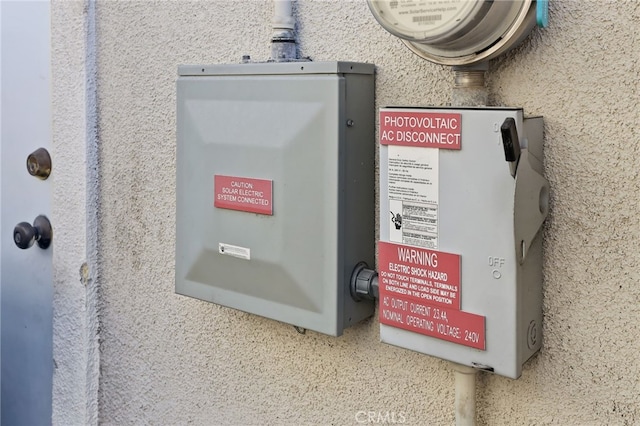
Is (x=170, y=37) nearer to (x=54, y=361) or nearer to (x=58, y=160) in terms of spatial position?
(x=58, y=160)

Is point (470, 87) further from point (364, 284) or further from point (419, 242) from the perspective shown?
point (364, 284)

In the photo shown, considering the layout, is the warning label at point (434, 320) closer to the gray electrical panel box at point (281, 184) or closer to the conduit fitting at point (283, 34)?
the gray electrical panel box at point (281, 184)

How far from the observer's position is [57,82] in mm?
2000

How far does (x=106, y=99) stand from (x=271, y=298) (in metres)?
0.90

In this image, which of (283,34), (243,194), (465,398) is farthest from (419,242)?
(283,34)

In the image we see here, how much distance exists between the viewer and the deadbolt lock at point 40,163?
6.75 feet

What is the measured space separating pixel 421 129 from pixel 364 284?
341mm

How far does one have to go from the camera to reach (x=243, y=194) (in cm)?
138

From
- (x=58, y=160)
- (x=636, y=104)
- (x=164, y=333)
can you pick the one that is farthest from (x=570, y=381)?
(x=58, y=160)

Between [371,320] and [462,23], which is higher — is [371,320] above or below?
below

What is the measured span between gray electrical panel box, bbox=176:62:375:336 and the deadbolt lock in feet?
2.55

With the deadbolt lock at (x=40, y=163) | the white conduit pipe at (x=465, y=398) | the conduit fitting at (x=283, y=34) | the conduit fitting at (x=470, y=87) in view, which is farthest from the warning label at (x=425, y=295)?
the deadbolt lock at (x=40, y=163)

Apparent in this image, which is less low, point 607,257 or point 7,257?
point 607,257

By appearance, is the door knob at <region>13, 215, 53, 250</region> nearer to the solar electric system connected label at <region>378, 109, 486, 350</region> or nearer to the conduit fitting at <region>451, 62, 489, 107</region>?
the solar electric system connected label at <region>378, 109, 486, 350</region>
